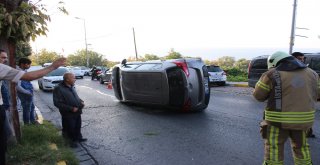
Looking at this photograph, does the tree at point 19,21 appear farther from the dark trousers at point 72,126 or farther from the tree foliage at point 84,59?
the tree foliage at point 84,59

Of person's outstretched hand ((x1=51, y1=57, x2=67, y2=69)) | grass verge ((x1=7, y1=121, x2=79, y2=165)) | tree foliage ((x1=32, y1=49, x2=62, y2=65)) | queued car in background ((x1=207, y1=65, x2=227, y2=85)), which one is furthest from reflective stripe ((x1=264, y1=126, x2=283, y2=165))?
tree foliage ((x1=32, y1=49, x2=62, y2=65))

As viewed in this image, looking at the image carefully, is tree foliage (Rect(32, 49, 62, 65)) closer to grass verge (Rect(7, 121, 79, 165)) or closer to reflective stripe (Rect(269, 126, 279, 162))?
grass verge (Rect(7, 121, 79, 165))

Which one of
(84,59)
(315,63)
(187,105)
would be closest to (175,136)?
(187,105)

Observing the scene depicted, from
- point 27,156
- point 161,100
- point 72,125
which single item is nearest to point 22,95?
point 72,125

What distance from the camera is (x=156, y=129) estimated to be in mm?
8188

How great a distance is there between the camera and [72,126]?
6812mm

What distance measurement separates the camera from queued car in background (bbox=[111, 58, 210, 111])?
9.38 meters

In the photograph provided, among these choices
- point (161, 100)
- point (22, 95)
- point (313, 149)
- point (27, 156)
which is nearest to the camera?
point (27, 156)

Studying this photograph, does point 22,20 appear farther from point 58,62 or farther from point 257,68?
point 257,68

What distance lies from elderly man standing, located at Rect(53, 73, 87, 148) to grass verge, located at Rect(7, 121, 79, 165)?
317mm

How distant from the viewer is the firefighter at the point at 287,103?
151 inches

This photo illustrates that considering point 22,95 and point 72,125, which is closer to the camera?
point 72,125

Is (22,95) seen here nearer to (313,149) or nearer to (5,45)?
(5,45)

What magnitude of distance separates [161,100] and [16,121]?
15.4 ft
